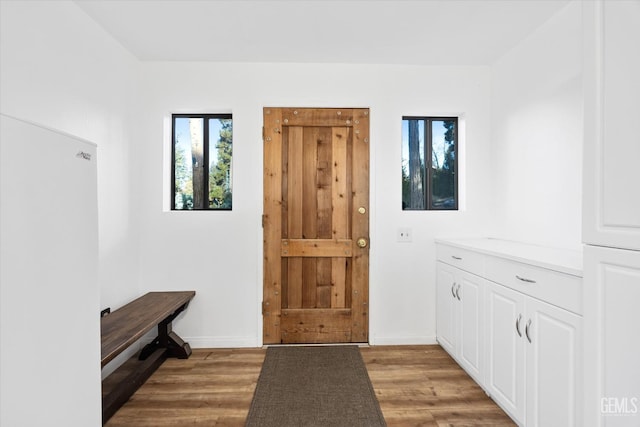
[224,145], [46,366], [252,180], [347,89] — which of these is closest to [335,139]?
[347,89]

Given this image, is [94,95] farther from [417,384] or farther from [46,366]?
[417,384]

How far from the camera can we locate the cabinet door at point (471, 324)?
2148 millimetres

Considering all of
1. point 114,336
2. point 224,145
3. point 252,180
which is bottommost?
point 114,336

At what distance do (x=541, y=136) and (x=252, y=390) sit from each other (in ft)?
8.71

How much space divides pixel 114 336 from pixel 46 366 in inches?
48.8

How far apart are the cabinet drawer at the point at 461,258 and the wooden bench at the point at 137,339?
83.6 inches

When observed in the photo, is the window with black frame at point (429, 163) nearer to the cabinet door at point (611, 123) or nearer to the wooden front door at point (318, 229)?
the wooden front door at point (318, 229)

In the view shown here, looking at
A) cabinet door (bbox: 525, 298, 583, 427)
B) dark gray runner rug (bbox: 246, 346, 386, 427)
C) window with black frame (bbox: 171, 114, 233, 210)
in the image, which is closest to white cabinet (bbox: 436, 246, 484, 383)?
cabinet door (bbox: 525, 298, 583, 427)

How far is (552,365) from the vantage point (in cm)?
151

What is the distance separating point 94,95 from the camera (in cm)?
221

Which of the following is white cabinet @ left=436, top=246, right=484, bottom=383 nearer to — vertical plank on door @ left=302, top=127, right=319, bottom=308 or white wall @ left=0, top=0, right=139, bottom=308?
vertical plank on door @ left=302, top=127, right=319, bottom=308

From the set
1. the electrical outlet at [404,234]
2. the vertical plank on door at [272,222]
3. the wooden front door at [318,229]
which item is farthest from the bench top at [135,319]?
the electrical outlet at [404,234]

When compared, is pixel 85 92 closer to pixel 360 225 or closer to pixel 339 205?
pixel 339 205

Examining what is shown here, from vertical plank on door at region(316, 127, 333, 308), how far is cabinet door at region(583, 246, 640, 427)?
1.89 meters
